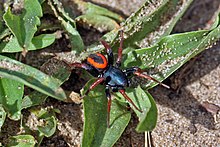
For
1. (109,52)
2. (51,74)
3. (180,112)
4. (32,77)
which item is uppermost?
(32,77)

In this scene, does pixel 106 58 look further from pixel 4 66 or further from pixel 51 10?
pixel 4 66

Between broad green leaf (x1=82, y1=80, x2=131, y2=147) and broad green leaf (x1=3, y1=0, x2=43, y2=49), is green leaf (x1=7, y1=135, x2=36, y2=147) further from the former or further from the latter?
broad green leaf (x1=3, y1=0, x2=43, y2=49)

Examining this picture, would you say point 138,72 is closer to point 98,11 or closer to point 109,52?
point 109,52

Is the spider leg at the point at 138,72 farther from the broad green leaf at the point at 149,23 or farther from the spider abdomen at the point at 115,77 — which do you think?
the broad green leaf at the point at 149,23

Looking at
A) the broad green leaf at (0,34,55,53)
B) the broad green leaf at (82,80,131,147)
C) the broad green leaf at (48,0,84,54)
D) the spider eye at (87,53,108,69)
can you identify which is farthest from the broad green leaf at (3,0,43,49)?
the broad green leaf at (82,80,131,147)

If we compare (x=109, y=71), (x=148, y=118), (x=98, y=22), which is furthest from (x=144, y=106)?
(x=98, y=22)

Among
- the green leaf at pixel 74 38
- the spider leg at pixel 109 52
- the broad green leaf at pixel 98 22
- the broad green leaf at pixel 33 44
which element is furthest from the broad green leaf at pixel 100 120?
the broad green leaf at pixel 98 22

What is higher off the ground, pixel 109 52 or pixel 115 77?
pixel 109 52

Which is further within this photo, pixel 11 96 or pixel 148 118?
pixel 11 96
